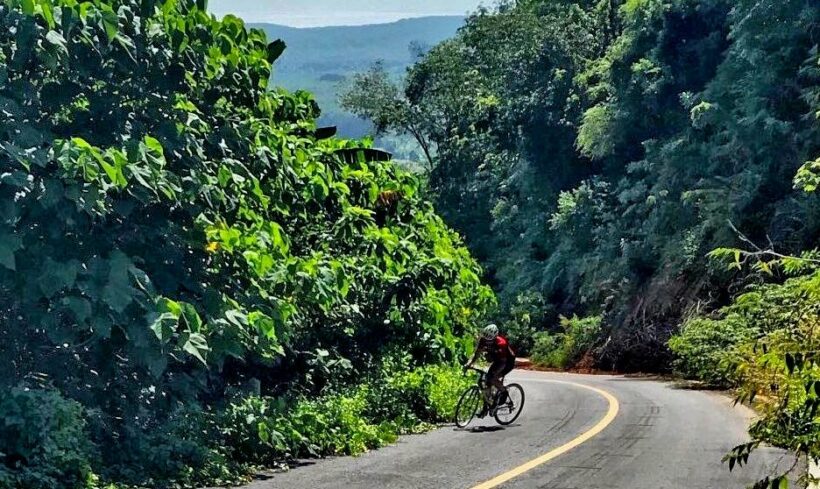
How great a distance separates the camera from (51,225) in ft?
30.2

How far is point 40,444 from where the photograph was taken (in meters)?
9.23

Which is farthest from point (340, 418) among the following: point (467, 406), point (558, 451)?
point (467, 406)

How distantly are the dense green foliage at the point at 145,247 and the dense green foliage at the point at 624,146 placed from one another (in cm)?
1070

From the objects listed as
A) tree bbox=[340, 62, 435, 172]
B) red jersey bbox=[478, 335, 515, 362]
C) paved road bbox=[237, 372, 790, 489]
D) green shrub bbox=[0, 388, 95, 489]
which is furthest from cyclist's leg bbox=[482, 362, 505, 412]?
tree bbox=[340, 62, 435, 172]

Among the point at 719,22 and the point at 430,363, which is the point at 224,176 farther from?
the point at 719,22

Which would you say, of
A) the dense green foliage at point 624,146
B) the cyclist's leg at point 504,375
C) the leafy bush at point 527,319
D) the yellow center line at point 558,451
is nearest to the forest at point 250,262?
the dense green foliage at point 624,146

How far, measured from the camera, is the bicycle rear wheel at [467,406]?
16920 mm

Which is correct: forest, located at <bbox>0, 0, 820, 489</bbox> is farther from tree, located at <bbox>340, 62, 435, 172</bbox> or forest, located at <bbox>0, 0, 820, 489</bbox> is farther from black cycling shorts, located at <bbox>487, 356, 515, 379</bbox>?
tree, located at <bbox>340, 62, 435, 172</bbox>

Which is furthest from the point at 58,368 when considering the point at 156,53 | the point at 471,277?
the point at 471,277

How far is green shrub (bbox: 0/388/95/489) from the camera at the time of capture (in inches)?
359

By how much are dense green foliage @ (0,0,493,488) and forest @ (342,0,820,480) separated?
648cm

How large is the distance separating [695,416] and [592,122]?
2503 centimetres

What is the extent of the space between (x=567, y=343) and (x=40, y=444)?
3434cm

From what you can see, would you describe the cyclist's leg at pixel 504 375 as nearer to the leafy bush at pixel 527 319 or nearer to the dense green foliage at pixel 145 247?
the dense green foliage at pixel 145 247
